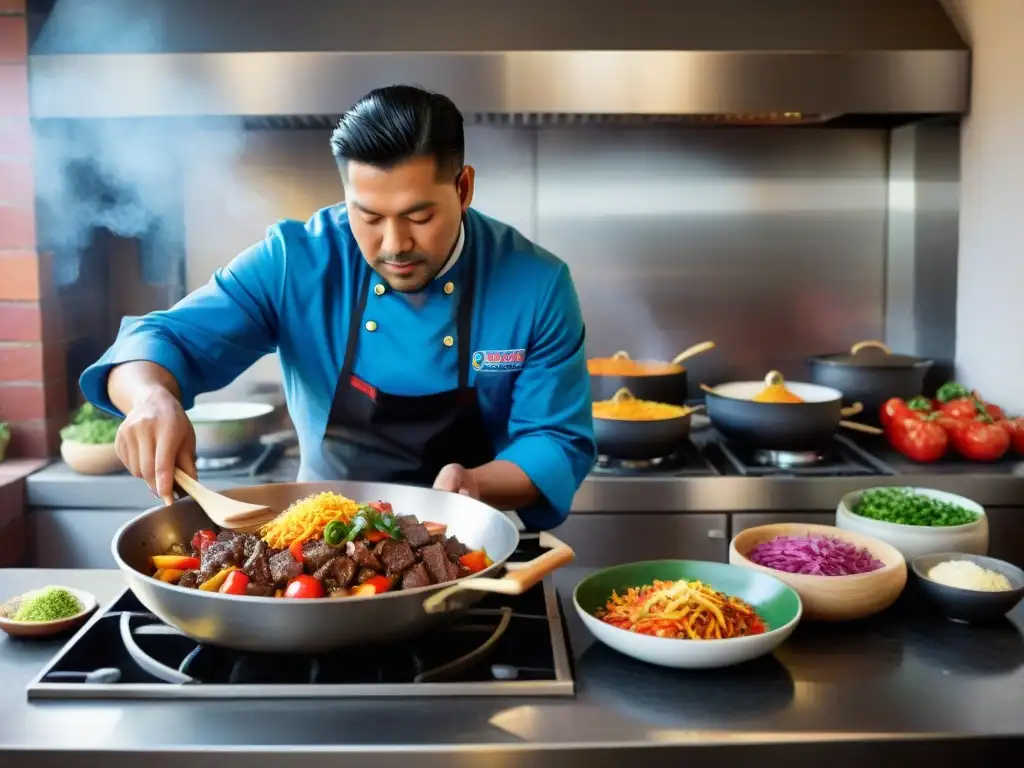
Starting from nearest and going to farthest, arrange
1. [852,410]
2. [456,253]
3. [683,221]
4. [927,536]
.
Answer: [927,536]
[456,253]
[852,410]
[683,221]

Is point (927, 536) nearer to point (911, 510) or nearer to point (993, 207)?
point (911, 510)

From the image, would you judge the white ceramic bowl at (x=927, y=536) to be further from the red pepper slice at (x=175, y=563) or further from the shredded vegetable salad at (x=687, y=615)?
the red pepper slice at (x=175, y=563)

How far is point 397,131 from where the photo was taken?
1787mm

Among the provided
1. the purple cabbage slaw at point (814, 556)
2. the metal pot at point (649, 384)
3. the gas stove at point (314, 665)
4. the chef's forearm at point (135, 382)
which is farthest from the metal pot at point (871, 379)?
the chef's forearm at point (135, 382)

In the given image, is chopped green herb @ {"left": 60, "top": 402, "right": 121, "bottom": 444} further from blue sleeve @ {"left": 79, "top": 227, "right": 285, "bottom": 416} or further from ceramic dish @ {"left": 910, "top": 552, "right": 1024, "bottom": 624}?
ceramic dish @ {"left": 910, "top": 552, "right": 1024, "bottom": 624}

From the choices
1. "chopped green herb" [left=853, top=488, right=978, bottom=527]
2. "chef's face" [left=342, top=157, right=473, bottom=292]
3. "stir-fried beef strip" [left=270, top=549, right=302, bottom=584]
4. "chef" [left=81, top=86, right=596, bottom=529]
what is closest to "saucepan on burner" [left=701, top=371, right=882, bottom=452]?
"chopped green herb" [left=853, top=488, right=978, bottom=527]

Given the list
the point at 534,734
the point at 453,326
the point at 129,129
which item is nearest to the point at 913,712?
the point at 534,734

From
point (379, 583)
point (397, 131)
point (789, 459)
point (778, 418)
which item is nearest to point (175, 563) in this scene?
point (379, 583)

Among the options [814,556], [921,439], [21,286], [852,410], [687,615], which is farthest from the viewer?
[852,410]

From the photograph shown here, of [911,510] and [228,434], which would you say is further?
[228,434]

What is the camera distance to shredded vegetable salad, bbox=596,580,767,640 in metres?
1.50

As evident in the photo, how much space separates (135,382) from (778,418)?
2.04m

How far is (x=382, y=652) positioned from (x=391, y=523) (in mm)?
189

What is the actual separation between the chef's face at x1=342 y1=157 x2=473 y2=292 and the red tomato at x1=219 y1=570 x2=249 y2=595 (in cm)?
68
